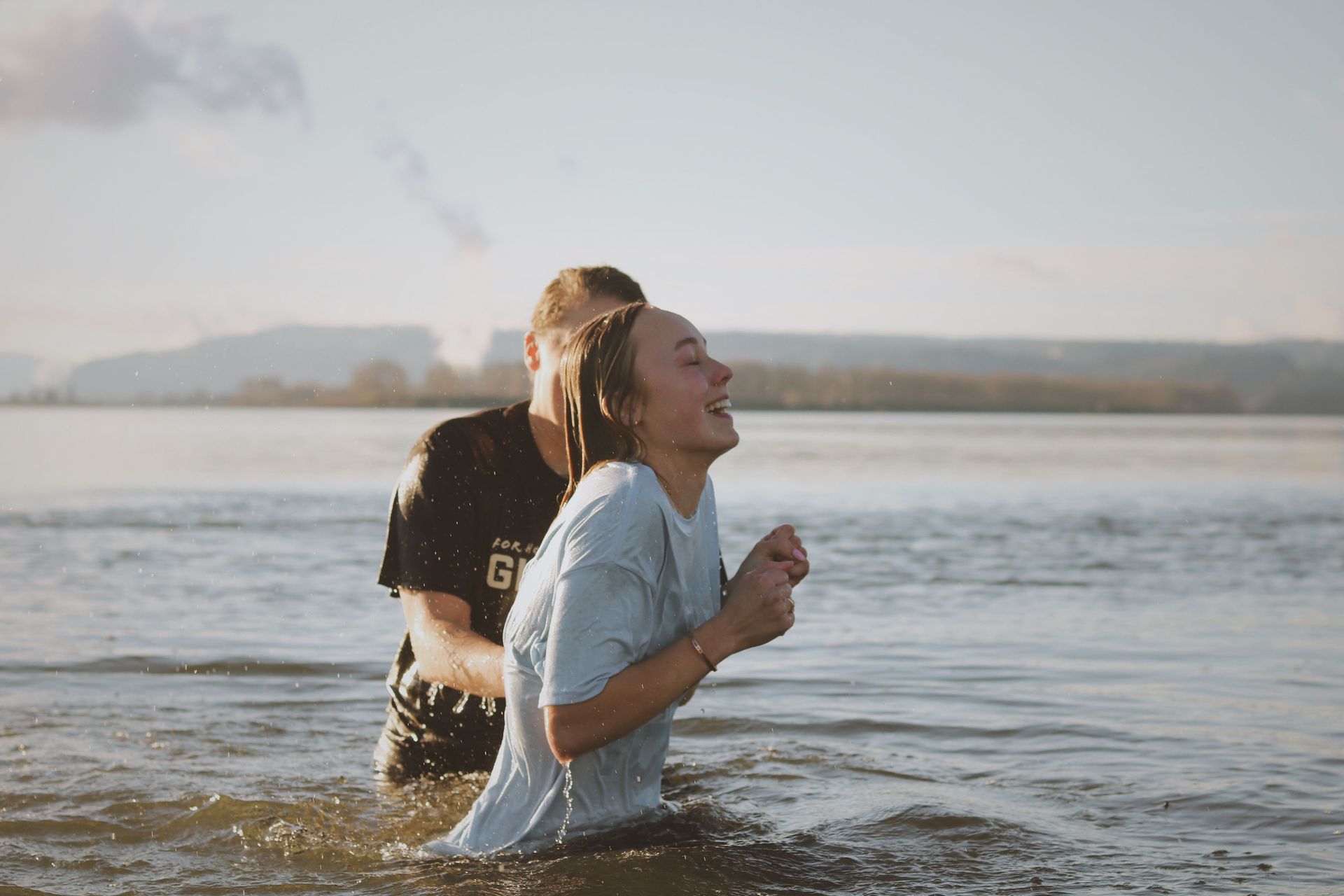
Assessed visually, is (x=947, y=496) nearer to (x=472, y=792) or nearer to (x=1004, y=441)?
(x=472, y=792)

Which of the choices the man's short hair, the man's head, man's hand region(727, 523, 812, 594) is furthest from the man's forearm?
the man's short hair

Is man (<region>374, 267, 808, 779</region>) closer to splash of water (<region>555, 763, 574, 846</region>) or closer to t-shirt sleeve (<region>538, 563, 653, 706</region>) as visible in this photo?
splash of water (<region>555, 763, 574, 846</region>)

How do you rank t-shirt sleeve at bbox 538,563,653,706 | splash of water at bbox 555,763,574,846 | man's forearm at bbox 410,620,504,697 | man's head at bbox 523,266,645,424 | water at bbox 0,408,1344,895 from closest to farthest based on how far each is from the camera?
1. t-shirt sleeve at bbox 538,563,653,706
2. splash of water at bbox 555,763,574,846
3. man's forearm at bbox 410,620,504,697
4. water at bbox 0,408,1344,895
5. man's head at bbox 523,266,645,424

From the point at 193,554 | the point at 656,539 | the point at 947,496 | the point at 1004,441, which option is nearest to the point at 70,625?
the point at 193,554

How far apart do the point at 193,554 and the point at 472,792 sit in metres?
11.7

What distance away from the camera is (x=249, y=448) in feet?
137

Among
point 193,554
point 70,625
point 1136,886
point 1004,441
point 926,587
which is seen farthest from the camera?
point 1004,441

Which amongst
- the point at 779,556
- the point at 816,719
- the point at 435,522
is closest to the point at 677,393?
the point at 779,556

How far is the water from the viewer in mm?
4773

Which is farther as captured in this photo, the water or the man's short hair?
the man's short hair

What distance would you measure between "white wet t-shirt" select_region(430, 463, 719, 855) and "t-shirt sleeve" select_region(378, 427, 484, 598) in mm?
1199

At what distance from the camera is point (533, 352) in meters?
5.25

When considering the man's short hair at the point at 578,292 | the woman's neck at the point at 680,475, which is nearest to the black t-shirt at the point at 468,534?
the man's short hair at the point at 578,292

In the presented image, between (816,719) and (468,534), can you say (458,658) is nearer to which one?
(468,534)
